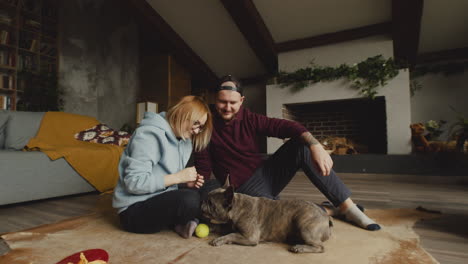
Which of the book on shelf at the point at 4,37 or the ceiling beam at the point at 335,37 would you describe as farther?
the ceiling beam at the point at 335,37

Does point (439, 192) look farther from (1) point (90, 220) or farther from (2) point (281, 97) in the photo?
(1) point (90, 220)

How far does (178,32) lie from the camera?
5316 millimetres

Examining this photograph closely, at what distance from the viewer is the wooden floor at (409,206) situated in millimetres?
1252

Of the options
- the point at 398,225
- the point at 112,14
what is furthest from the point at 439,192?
the point at 112,14

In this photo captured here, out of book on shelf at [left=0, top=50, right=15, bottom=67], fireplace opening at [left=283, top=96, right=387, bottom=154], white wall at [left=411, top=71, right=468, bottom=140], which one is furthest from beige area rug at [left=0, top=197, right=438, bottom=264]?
white wall at [left=411, top=71, right=468, bottom=140]

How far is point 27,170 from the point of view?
216cm

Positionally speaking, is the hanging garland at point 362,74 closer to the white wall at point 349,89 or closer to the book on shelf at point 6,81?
the white wall at point 349,89

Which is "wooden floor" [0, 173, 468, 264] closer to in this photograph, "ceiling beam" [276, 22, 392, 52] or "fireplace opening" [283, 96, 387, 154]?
"fireplace opening" [283, 96, 387, 154]

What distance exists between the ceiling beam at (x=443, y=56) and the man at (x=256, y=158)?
4274mm

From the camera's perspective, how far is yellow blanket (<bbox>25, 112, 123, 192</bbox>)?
2.46 m

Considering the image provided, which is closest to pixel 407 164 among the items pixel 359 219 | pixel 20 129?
pixel 359 219

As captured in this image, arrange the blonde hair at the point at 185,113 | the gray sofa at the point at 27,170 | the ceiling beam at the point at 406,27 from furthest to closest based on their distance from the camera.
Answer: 1. the ceiling beam at the point at 406,27
2. the gray sofa at the point at 27,170
3. the blonde hair at the point at 185,113

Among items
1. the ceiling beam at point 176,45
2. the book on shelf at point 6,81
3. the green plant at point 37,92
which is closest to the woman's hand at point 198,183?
the green plant at point 37,92

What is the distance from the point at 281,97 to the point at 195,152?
339 centimetres
